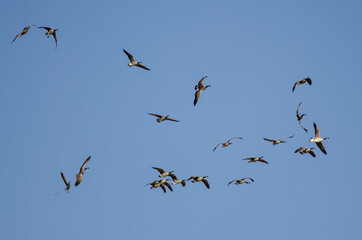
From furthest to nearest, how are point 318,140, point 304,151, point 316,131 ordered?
1. point 304,151
2. point 316,131
3. point 318,140

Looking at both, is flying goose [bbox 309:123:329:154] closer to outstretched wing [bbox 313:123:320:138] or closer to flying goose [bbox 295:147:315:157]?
outstretched wing [bbox 313:123:320:138]

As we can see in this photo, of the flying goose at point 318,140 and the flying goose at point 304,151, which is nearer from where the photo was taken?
the flying goose at point 318,140

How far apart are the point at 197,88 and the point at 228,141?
589 centimetres

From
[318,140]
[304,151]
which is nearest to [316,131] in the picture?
[318,140]

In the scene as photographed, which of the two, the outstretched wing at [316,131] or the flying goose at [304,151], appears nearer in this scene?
the outstretched wing at [316,131]

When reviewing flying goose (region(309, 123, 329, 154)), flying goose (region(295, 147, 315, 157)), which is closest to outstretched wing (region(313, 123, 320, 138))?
flying goose (region(309, 123, 329, 154))

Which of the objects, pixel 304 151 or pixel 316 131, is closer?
pixel 316 131

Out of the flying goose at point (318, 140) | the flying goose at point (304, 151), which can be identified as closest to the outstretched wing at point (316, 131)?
the flying goose at point (318, 140)

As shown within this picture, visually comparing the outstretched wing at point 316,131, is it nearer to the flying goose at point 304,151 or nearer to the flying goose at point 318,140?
the flying goose at point 318,140

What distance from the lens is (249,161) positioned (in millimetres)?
58781

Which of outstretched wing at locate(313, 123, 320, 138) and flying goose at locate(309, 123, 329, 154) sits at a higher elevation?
outstretched wing at locate(313, 123, 320, 138)

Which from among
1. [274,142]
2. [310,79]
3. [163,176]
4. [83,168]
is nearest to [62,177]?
[83,168]

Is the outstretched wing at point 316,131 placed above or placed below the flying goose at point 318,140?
above

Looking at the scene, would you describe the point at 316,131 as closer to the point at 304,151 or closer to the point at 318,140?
the point at 318,140
